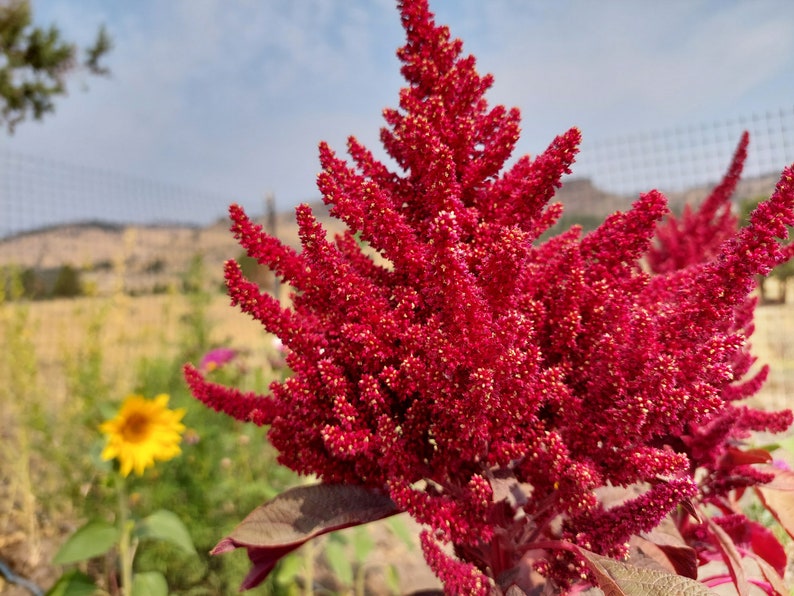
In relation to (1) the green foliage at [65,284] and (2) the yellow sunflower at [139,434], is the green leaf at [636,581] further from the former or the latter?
(1) the green foliage at [65,284]

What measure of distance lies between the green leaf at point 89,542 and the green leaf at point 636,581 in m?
1.12

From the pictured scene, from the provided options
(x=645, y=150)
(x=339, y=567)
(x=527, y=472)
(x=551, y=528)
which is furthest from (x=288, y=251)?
(x=645, y=150)

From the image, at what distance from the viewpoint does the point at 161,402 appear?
1799 millimetres

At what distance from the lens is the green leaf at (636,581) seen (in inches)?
21.6

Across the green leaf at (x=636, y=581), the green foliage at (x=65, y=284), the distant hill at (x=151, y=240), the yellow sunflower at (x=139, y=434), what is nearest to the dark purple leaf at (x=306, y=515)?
the green leaf at (x=636, y=581)

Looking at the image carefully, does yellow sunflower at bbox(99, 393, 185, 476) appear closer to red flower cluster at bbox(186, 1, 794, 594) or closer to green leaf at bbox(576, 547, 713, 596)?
red flower cluster at bbox(186, 1, 794, 594)

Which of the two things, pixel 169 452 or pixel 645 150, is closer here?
pixel 169 452

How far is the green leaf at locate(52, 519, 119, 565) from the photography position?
1.31m

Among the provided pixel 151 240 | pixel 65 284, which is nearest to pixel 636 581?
pixel 65 284

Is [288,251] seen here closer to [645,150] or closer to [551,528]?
[551,528]

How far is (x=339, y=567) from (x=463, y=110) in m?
1.74

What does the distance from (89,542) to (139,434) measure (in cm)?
34

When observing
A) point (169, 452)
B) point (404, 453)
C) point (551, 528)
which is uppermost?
point (169, 452)

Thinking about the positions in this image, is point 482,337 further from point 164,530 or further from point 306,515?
point 164,530
